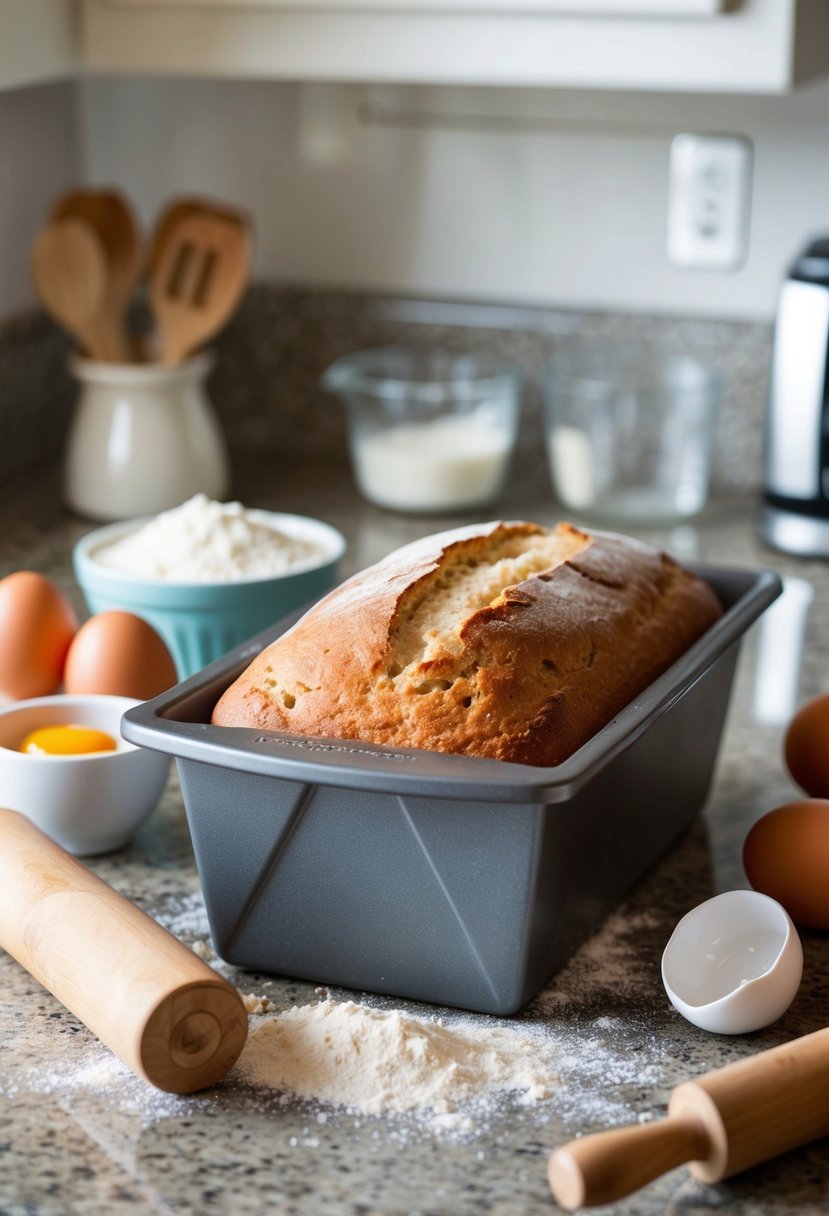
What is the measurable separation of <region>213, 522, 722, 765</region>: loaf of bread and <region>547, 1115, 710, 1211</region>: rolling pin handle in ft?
0.72

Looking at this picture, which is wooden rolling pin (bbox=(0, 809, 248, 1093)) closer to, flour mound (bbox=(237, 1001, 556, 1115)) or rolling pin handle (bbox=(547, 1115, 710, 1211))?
flour mound (bbox=(237, 1001, 556, 1115))

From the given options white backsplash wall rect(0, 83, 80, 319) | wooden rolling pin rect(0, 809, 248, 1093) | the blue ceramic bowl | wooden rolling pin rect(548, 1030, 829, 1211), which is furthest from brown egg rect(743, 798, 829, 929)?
white backsplash wall rect(0, 83, 80, 319)

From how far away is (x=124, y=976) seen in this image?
2.56 feet

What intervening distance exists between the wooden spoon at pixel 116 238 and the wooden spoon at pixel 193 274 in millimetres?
61

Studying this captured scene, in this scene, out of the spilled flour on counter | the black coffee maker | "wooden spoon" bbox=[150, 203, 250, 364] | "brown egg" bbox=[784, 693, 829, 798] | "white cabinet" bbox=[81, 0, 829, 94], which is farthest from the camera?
"wooden spoon" bbox=[150, 203, 250, 364]

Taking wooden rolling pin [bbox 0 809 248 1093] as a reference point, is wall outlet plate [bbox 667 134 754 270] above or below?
above

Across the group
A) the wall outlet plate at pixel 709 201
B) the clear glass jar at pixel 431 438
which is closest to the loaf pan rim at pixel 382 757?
the clear glass jar at pixel 431 438

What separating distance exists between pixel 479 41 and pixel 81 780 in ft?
2.87

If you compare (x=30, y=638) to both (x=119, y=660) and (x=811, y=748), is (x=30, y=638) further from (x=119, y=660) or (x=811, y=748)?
(x=811, y=748)

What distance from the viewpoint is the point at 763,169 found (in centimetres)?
177

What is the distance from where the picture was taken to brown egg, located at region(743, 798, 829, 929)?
94cm

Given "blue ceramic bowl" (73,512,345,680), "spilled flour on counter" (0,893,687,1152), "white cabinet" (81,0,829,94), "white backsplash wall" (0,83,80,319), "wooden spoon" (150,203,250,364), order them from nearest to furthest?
1. "spilled flour on counter" (0,893,687,1152)
2. "blue ceramic bowl" (73,512,345,680)
3. "white cabinet" (81,0,829,94)
4. "wooden spoon" (150,203,250,364)
5. "white backsplash wall" (0,83,80,319)

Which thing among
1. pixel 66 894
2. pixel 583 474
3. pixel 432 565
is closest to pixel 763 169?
pixel 583 474

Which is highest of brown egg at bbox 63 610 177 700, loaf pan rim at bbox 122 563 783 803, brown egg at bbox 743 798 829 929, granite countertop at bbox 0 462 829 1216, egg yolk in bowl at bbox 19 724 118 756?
loaf pan rim at bbox 122 563 783 803
